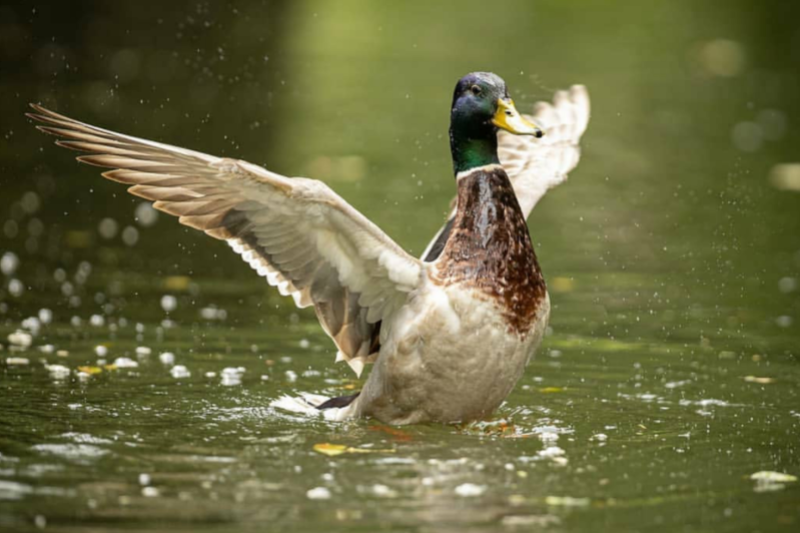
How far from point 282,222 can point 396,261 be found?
55 cm

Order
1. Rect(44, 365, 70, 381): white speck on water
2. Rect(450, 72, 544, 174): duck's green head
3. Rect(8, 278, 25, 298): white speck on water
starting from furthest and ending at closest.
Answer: Rect(8, 278, 25, 298): white speck on water, Rect(44, 365, 70, 381): white speck on water, Rect(450, 72, 544, 174): duck's green head

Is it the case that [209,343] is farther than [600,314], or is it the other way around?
[600,314]

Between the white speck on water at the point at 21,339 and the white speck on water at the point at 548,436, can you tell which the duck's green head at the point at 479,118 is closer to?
the white speck on water at the point at 548,436

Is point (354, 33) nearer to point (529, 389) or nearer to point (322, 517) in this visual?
point (529, 389)

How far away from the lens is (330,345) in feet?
27.6

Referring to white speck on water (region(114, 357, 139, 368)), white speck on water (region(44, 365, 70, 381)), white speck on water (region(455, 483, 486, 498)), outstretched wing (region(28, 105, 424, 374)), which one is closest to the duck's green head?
outstretched wing (region(28, 105, 424, 374))

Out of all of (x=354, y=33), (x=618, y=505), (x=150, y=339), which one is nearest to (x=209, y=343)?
(x=150, y=339)

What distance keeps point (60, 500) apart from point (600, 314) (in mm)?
4640

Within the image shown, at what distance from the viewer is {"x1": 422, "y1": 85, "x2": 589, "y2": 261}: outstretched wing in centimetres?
792

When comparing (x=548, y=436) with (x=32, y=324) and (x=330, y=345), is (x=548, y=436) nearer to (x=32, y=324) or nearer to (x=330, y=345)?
(x=330, y=345)

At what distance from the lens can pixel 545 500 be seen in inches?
206

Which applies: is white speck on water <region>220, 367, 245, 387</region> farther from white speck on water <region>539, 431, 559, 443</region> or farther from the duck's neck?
white speck on water <region>539, 431, 559, 443</region>

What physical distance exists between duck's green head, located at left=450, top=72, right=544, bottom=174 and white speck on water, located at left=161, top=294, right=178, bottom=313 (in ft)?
9.45

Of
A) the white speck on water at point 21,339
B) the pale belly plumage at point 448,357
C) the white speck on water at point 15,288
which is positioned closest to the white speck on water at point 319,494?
the pale belly plumage at point 448,357
